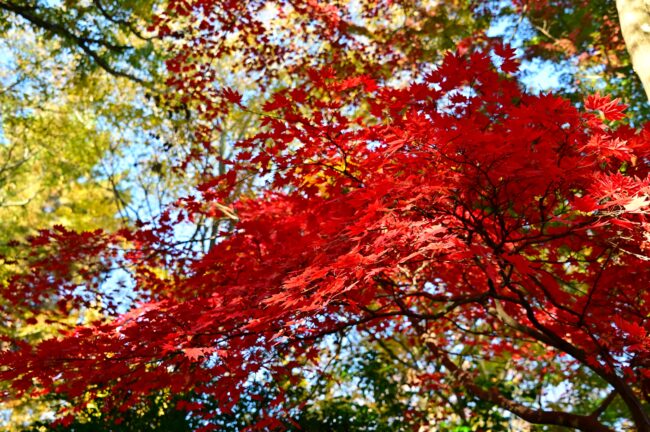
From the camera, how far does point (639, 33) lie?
130 inches

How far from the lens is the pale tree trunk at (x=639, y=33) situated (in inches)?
128

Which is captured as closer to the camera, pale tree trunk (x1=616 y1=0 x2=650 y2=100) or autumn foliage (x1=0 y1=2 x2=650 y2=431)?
autumn foliage (x1=0 y1=2 x2=650 y2=431)

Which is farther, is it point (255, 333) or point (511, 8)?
point (511, 8)

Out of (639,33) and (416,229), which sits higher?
(639,33)

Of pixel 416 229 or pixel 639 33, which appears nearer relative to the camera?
pixel 416 229

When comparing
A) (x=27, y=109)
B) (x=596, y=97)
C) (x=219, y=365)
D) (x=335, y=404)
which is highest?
(x=27, y=109)

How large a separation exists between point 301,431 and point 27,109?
30.6ft

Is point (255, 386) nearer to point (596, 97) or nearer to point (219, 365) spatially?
point (219, 365)

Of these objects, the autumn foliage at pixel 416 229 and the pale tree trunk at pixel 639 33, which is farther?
the pale tree trunk at pixel 639 33

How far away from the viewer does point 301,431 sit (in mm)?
5840

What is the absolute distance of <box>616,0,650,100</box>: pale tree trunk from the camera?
326 cm

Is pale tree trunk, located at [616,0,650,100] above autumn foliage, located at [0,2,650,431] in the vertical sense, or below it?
above

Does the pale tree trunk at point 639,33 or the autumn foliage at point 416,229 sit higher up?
the pale tree trunk at point 639,33

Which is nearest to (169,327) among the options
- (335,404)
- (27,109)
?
(335,404)
